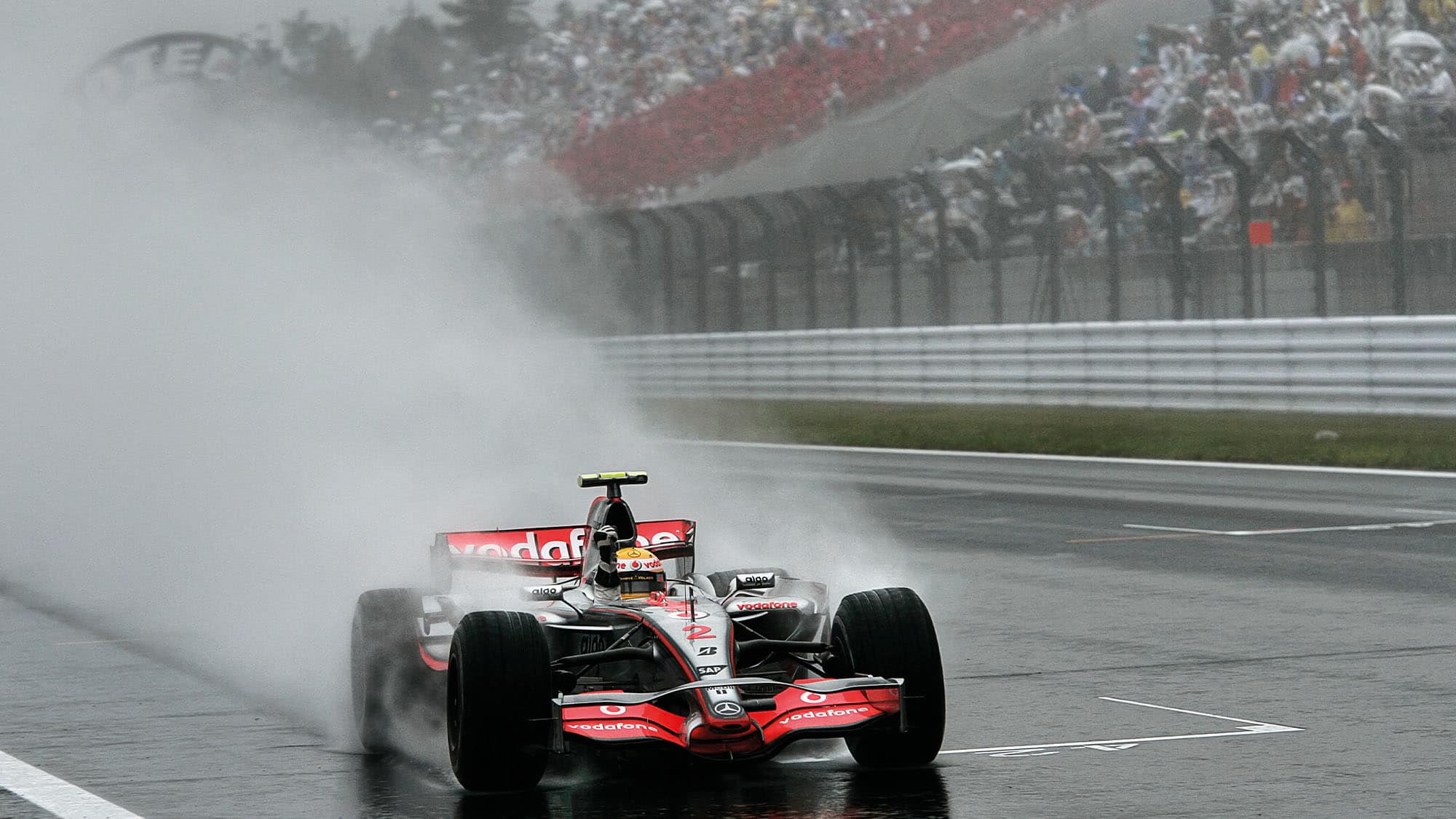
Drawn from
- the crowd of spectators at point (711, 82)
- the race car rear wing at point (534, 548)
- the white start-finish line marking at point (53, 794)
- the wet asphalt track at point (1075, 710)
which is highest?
the crowd of spectators at point (711, 82)

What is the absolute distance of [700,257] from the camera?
3316cm

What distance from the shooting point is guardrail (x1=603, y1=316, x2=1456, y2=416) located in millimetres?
21531

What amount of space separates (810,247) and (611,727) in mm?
25009

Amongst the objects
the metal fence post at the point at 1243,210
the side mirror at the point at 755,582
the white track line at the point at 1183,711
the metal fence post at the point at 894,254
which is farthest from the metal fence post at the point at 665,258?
the side mirror at the point at 755,582

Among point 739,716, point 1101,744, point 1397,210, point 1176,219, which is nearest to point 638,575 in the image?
point 739,716

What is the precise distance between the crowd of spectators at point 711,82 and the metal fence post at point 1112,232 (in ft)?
45.4

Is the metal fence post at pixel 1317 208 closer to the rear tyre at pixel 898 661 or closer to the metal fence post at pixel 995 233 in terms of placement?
the metal fence post at pixel 995 233

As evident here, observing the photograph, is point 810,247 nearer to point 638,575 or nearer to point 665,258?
point 665,258

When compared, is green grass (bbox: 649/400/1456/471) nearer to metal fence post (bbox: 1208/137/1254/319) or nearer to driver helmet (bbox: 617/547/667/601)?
metal fence post (bbox: 1208/137/1254/319)

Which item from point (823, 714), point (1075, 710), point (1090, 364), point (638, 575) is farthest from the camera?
point (1090, 364)

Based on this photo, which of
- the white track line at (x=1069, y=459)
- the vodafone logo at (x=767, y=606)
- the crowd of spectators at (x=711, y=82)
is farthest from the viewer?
the crowd of spectators at (x=711, y=82)

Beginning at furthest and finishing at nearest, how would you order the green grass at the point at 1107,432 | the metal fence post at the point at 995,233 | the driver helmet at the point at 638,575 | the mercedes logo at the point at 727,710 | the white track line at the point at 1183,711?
1. the metal fence post at the point at 995,233
2. the green grass at the point at 1107,432
3. the white track line at the point at 1183,711
4. the driver helmet at the point at 638,575
5. the mercedes logo at the point at 727,710

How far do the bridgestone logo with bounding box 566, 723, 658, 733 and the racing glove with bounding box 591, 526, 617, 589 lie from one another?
1314 mm

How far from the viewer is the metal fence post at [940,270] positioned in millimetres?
28266
